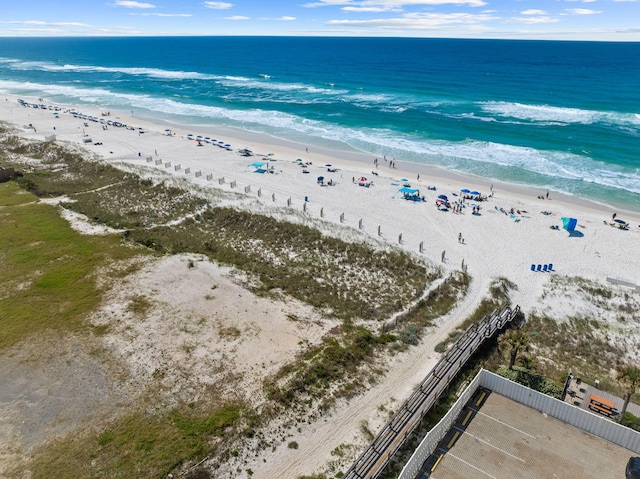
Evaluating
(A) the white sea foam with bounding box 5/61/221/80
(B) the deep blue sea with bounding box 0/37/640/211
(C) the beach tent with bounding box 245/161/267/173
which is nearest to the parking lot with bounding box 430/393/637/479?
(B) the deep blue sea with bounding box 0/37/640/211

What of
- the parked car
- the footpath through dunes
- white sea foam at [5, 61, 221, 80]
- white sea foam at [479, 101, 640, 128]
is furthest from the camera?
white sea foam at [5, 61, 221, 80]

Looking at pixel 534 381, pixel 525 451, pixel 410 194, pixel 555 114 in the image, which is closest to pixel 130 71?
pixel 555 114

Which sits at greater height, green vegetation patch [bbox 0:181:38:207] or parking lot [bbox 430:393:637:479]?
green vegetation patch [bbox 0:181:38:207]

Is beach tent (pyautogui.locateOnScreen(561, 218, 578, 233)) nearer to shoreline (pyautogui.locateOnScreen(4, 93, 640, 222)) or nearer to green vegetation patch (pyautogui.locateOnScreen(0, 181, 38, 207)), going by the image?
shoreline (pyautogui.locateOnScreen(4, 93, 640, 222))

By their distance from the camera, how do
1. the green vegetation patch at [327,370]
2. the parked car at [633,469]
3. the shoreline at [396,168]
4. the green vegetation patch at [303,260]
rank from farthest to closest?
the shoreline at [396,168], the green vegetation patch at [303,260], the green vegetation patch at [327,370], the parked car at [633,469]

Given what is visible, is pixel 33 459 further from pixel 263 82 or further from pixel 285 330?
pixel 263 82

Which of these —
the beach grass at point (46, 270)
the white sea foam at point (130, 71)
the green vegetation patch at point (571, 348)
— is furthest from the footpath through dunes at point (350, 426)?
the white sea foam at point (130, 71)

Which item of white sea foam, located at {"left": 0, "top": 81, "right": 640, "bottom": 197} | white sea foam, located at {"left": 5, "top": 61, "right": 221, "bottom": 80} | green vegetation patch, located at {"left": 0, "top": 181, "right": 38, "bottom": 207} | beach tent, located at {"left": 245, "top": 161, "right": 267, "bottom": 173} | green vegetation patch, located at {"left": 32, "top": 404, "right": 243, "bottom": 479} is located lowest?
green vegetation patch, located at {"left": 32, "top": 404, "right": 243, "bottom": 479}

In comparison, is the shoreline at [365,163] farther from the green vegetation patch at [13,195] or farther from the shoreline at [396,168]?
the green vegetation patch at [13,195]
